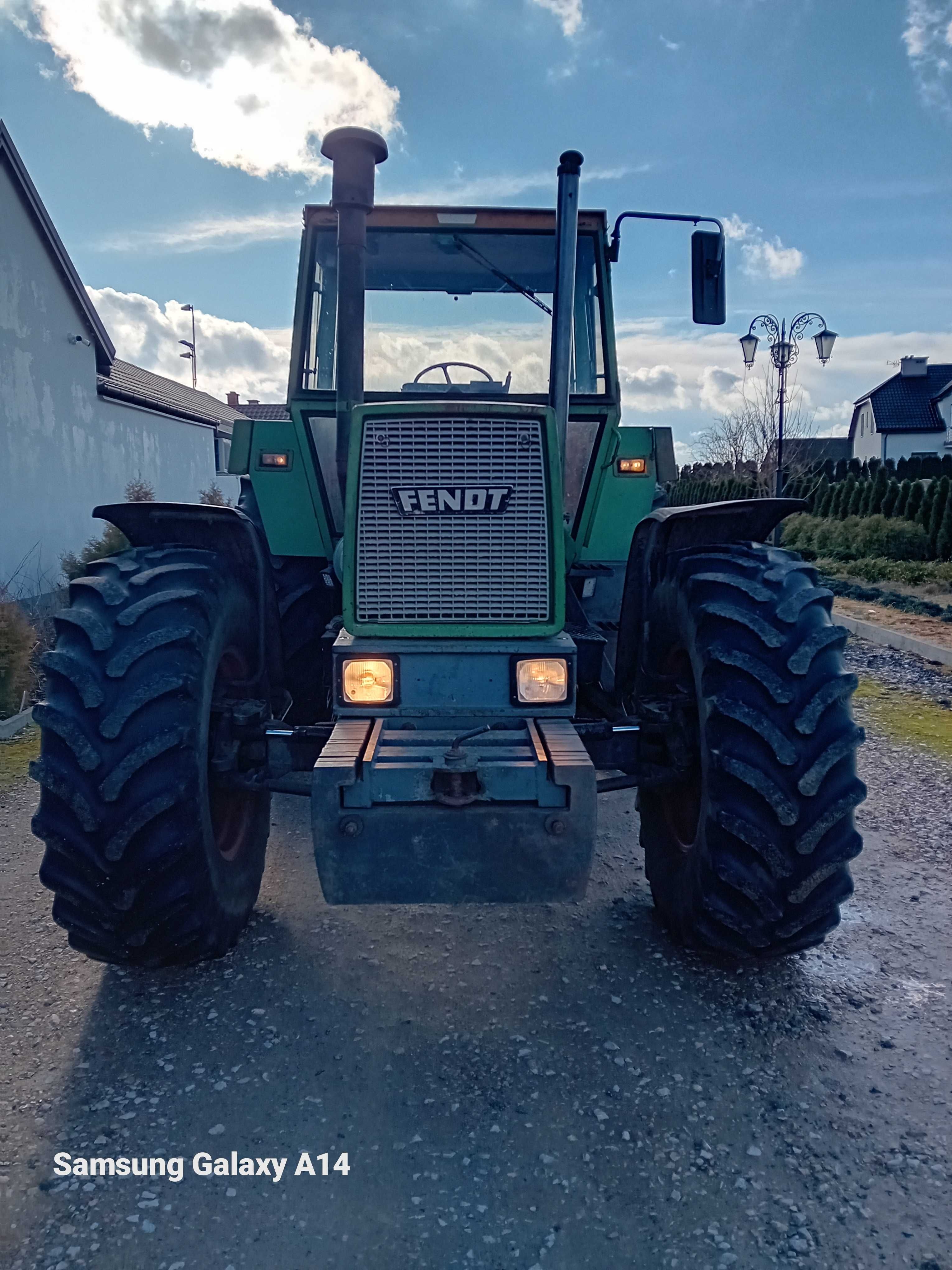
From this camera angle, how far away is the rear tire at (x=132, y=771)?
2.87 m

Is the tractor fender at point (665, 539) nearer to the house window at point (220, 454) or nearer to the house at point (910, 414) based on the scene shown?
the house window at point (220, 454)

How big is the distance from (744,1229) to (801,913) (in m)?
1.01

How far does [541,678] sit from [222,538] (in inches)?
56.3

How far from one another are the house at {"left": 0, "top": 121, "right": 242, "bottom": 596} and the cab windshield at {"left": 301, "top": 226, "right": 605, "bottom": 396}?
7.66 metres

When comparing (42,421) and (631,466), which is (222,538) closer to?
(631,466)

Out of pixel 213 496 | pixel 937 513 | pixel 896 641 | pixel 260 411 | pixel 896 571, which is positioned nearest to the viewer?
pixel 896 641

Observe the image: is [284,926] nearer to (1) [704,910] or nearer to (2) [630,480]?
(1) [704,910]

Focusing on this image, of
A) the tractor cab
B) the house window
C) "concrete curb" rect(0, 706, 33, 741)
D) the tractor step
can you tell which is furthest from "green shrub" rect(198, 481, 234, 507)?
the tractor step

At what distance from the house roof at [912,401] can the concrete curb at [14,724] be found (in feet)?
158

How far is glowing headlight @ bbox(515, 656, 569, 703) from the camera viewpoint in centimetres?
311

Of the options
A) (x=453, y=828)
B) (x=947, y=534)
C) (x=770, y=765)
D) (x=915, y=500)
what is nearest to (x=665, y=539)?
(x=770, y=765)

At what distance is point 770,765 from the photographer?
9.59 ft

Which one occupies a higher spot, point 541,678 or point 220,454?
point 220,454

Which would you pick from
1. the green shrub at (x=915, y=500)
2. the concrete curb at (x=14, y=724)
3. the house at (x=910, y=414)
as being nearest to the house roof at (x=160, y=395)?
the concrete curb at (x=14, y=724)
